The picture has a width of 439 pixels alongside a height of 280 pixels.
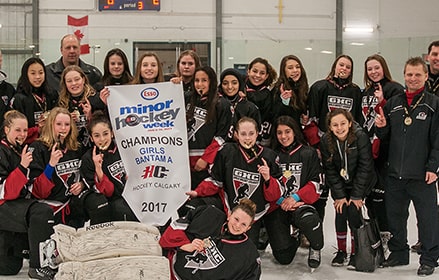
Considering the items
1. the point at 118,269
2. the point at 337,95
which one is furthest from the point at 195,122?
the point at 118,269

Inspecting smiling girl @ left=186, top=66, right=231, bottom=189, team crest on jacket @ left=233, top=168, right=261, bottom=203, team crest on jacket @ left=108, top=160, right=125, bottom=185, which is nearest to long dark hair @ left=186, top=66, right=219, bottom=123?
smiling girl @ left=186, top=66, right=231, bottom=189

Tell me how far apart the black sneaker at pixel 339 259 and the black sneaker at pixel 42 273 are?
186 cm

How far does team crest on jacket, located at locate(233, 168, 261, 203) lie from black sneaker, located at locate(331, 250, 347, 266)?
2.48ft

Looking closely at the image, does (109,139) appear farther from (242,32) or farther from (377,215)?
(242,32)

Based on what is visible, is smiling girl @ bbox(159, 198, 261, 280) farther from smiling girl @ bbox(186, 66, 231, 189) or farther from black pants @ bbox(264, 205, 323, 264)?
smiling girl @ bbox(186, 66, 231, 189)

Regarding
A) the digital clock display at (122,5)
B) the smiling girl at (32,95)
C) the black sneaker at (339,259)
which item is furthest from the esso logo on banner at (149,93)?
the digital clock display at (122,5)

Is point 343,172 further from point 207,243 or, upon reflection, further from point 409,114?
point 207,243

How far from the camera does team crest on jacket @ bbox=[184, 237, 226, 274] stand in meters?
3.27

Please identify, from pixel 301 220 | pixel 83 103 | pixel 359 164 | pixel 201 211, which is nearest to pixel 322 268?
pixel 301 220

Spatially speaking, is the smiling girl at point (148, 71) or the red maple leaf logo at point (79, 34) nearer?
the smiling girl at point (148, 71)

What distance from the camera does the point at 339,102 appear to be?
14.7 feet

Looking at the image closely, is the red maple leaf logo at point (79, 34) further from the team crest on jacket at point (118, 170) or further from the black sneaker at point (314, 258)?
the black sneaker at point (314, 258)

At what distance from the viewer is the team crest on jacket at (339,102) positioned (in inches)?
176

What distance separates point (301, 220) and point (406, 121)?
95cm
